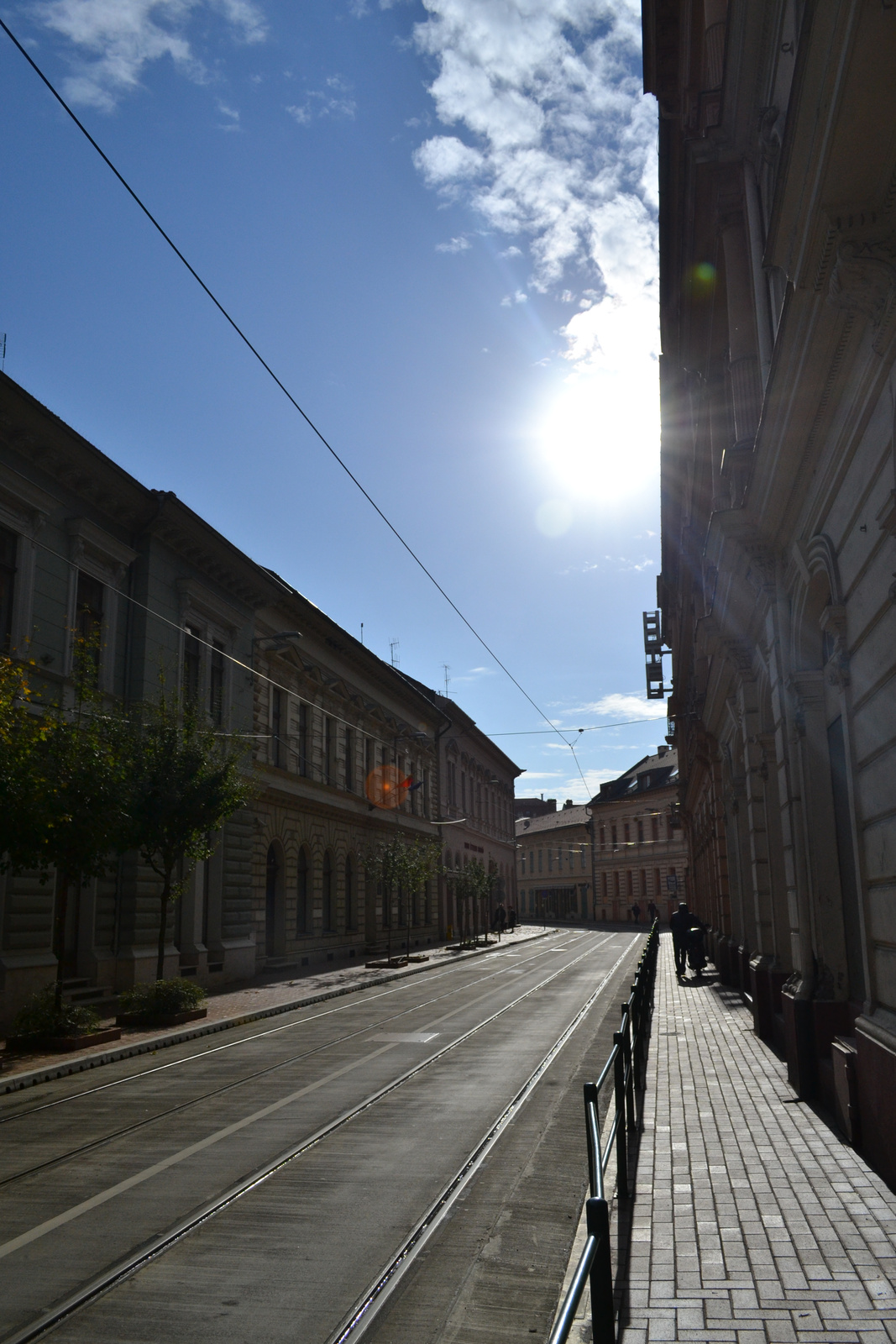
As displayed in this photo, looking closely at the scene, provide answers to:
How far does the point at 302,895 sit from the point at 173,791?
574 inches

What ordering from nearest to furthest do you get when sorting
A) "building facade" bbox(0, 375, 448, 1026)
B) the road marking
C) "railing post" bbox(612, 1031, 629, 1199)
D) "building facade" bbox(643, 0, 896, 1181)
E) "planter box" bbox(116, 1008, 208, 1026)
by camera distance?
"building facade" bbox(643, 0, 896, 1181)
"railing post" bbox(612, 1031, 629, 1199)
the road marking
"planter box" bbox(116, 1008, 208, 1026)
"building facade" bbox(0, 375, 448, 1026)

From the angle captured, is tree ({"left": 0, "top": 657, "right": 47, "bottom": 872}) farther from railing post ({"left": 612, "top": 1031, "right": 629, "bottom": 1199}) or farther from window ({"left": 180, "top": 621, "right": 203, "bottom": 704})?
window ({"left": 180, "top": 621, "right": 203, "bottom": 704})

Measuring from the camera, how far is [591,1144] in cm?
459

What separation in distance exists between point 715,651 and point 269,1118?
1127 centimetres

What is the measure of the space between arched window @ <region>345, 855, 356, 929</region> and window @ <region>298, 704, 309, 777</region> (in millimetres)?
5274

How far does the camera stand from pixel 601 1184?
13.7 feet

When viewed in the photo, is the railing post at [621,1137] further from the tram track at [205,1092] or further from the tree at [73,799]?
the tree at [73,799]

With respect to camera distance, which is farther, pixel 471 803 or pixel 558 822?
pixel 558 822

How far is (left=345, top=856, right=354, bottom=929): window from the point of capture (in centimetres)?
3466

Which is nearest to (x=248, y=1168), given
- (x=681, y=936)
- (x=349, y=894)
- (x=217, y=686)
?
(x=217, y=686)

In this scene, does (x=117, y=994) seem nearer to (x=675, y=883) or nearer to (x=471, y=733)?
(x=675, y=883)

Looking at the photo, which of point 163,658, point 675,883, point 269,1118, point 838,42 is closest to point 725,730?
point 163,658

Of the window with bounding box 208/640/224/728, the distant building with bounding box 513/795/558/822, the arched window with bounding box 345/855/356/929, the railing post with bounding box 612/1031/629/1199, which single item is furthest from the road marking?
the distant building with bounding box 513/795/558/822

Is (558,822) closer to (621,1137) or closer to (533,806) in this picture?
(533,806)
